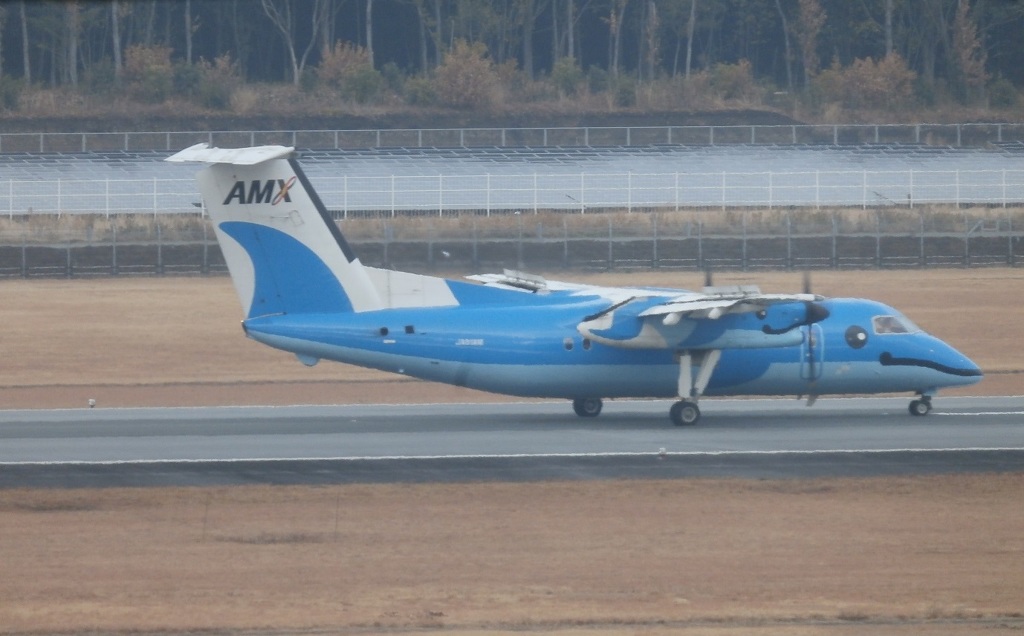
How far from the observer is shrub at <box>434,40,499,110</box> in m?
73.9

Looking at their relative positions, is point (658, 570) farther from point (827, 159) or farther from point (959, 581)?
point (827, 159)

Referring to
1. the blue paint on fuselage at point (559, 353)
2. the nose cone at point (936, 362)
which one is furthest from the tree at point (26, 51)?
the nose cone at point (936, 362)

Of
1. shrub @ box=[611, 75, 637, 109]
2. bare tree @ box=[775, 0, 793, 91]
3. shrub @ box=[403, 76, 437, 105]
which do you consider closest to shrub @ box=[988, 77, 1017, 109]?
bare tree @ box=[775, 0, 793, 91]

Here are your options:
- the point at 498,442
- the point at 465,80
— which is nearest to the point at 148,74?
the point at 465,80

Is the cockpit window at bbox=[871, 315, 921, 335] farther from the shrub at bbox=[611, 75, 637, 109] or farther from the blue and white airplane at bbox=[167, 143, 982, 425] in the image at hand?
the shrub at bbox=[611, 75, 637, 109]

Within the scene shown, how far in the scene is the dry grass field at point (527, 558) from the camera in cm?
1462

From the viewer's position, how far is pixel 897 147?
7000 centimetres

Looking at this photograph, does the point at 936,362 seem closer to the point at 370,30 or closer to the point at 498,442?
the point at 498,442

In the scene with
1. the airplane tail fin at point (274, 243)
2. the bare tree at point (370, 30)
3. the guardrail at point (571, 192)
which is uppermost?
the bare tree at point (370, 30)

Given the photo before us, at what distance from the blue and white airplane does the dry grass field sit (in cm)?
493

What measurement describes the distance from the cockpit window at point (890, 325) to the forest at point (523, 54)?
145 feet

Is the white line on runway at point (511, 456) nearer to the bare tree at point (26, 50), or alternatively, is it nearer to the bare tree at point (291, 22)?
the bare tree at point (26, 50)

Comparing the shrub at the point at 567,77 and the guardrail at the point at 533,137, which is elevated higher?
the shrub at the point at 567,77

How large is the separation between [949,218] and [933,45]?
99.4 ft
